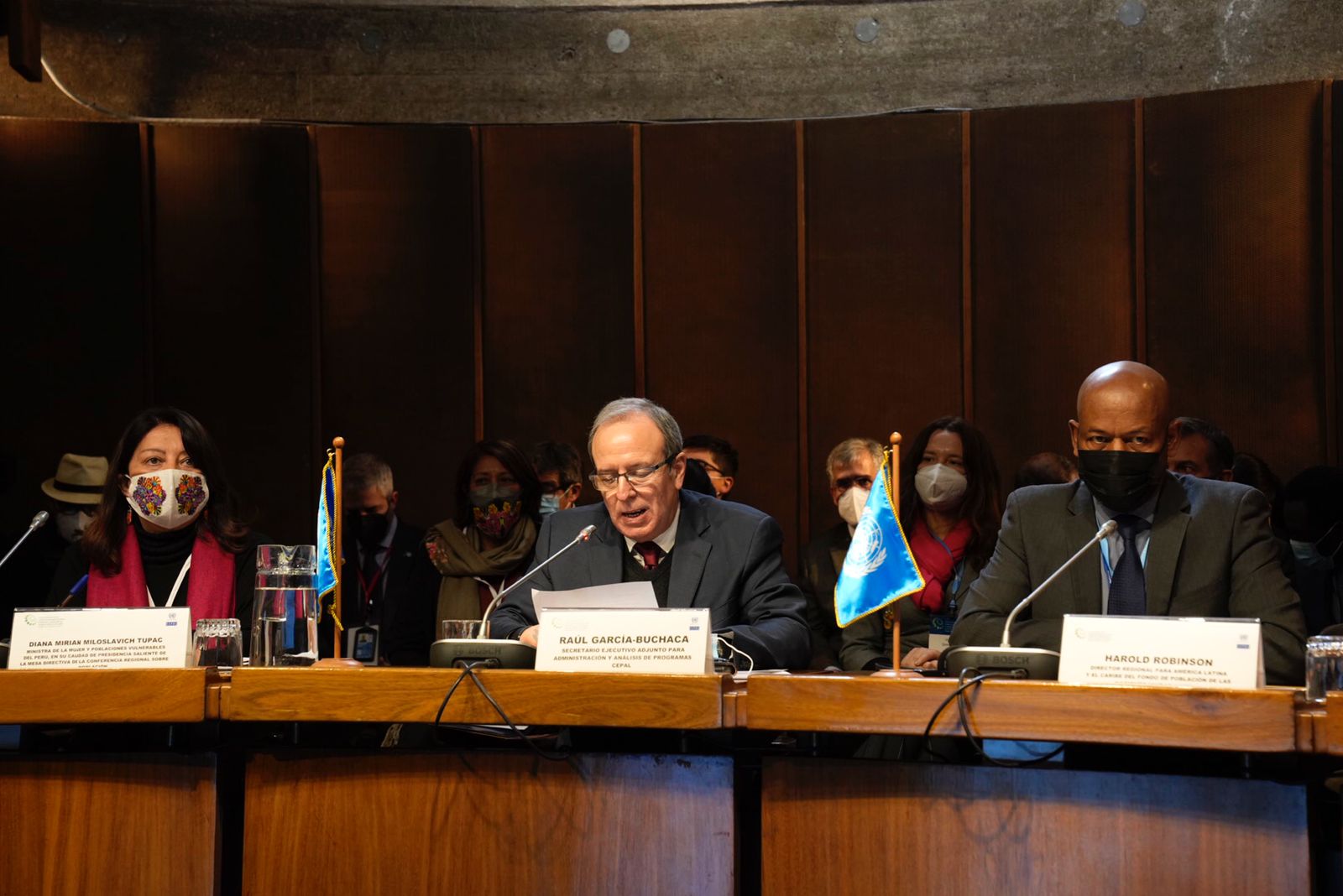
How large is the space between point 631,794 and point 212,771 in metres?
0.72

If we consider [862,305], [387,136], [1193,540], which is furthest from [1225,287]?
[387,136]

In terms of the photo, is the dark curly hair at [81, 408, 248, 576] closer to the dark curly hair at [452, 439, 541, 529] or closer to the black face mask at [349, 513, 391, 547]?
the dark curly hair at [452, 439, 541, 529]

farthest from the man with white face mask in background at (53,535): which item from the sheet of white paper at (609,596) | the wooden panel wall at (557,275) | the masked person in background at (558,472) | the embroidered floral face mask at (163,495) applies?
the sheet of white paper at (609,596)

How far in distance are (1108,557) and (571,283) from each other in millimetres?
3462

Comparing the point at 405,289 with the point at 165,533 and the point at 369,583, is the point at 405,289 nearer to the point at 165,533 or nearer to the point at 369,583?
the point at 369,583

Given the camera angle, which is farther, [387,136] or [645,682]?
[387,136]

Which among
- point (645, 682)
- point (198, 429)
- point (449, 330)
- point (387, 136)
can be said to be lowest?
point (645, 682)

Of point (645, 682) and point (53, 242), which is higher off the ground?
Result: point (53, 242)

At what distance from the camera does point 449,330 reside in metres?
6.08

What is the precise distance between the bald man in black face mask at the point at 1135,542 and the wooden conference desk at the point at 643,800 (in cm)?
70

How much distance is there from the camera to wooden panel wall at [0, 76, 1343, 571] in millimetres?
5766

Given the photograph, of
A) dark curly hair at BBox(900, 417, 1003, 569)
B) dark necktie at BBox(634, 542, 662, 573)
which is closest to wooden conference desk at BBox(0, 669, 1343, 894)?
dark necktie at BBox(634, 542, 662, 573)

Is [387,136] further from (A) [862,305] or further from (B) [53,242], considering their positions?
(A) [862,305]

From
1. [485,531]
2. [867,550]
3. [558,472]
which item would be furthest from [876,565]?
[558,472]
